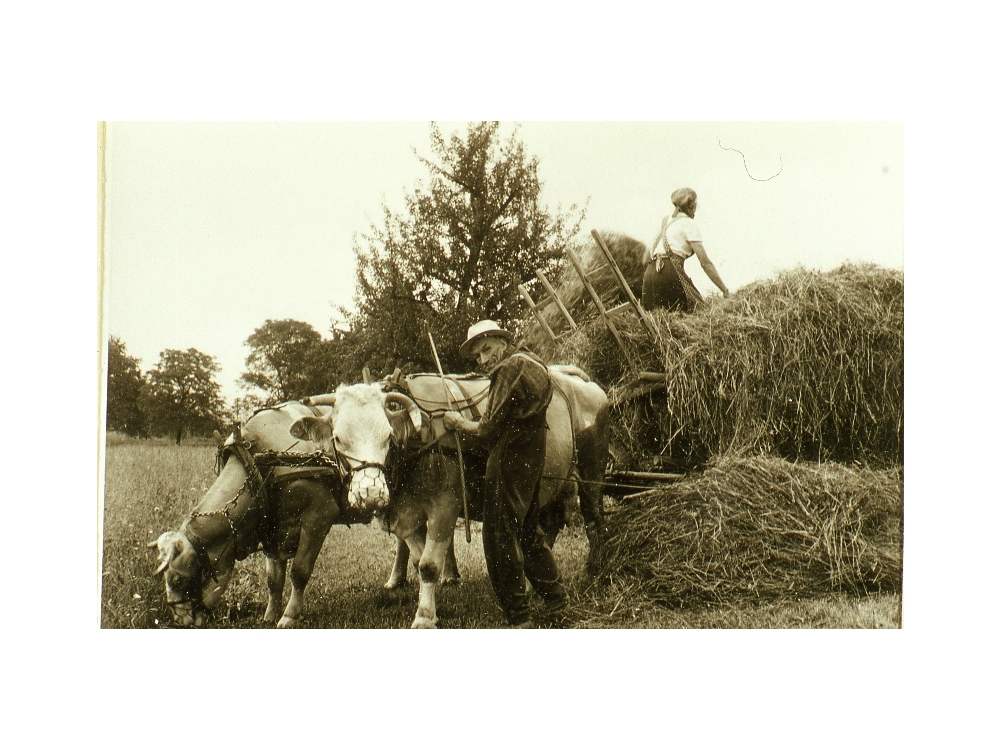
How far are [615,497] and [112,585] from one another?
2921mm

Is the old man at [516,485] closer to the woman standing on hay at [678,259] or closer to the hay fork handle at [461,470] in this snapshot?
the hay fork handle at [461,470]

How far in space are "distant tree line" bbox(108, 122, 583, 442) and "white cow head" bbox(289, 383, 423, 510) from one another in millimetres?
245

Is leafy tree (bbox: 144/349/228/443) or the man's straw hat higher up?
the man's straw hat

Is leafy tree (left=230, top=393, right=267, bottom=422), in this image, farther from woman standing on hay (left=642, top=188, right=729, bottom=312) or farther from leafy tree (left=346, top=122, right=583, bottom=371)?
woman standing on hay (left=642, top=188, right=729, bottom=312)

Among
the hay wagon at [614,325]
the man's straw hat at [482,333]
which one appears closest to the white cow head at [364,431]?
the man's straw hat at [482,333]

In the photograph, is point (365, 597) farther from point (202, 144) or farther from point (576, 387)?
point (202, 144)

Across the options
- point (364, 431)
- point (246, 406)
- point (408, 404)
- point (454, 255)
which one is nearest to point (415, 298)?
point (454, 255)

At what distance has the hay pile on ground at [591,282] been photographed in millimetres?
4340

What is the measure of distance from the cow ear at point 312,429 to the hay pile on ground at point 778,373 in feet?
5.19

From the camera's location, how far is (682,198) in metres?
4.29

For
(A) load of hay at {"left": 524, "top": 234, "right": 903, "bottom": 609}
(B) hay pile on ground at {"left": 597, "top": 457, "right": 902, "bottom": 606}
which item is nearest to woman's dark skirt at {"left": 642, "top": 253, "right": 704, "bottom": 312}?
(A) load of hay at {"left": 524, "top": 234, "right": 903, "bottom": 609}

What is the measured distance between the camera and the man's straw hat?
4.22m

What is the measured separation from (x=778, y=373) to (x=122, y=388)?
3.76m

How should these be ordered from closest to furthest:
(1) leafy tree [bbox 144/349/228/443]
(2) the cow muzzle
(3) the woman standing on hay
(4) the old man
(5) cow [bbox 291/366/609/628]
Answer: (2) the cow muzzle < (5) cow [bbox 291/366/609/628] < (4) the old man < (1) leafy tree [bbox 144/349/228/443] < (3) the woman standing on hay
